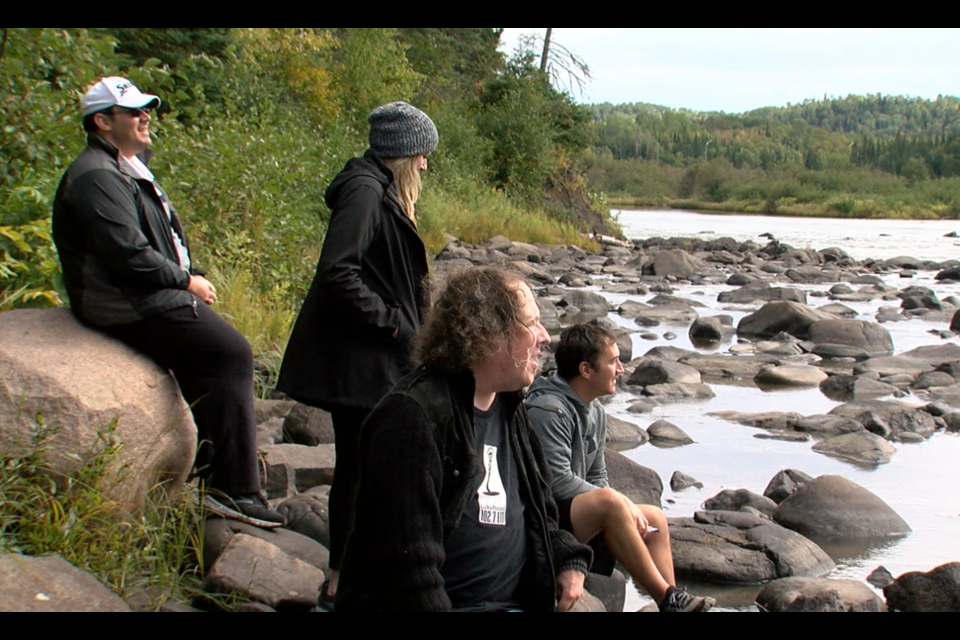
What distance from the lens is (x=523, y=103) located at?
3681cm

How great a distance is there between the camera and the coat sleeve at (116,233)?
4469 mm

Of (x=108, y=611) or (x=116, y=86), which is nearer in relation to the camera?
(x=108, y=611)

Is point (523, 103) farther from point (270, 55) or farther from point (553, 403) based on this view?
point (553, 403)

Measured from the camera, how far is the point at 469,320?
302cm

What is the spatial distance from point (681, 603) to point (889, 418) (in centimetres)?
662

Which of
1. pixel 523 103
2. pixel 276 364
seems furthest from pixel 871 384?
pixel 523 103

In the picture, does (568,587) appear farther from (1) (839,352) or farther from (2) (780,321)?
(2) (780,321)

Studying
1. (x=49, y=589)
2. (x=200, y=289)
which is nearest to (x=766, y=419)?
(x=200, y=289)

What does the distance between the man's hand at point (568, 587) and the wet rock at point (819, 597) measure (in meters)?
2.33

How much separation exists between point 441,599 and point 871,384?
10730 millimetres

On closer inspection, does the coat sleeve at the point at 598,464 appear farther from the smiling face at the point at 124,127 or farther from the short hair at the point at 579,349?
the smiling face at the point at 124,127

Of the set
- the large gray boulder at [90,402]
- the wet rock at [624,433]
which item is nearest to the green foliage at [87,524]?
the large gray boulder at [90,402]

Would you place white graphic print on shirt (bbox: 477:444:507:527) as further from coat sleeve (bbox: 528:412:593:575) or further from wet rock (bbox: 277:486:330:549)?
wet rock (bbox: 277:486:330:549)

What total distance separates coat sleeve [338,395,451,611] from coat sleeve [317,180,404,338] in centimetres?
161
